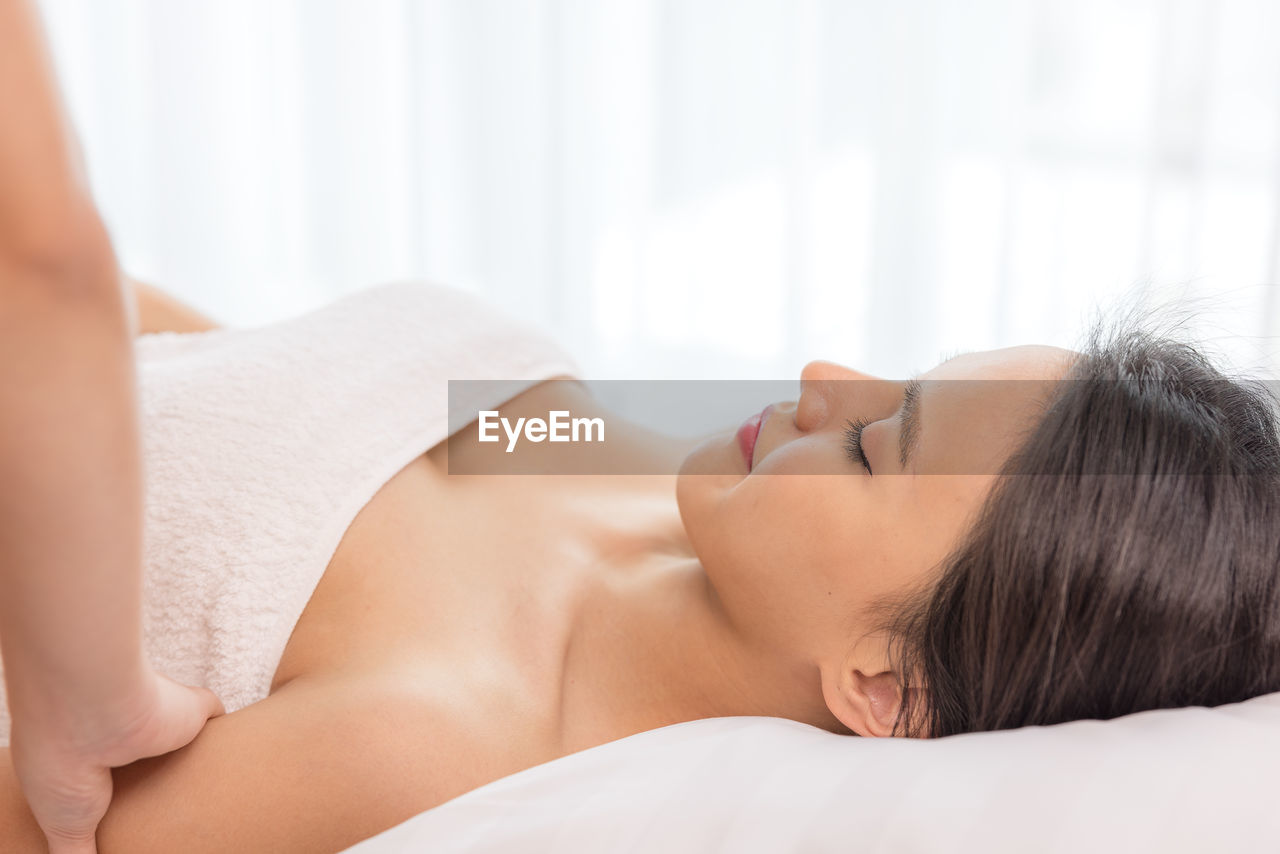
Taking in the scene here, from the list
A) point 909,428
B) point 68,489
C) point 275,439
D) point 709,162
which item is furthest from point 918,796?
point 709,162

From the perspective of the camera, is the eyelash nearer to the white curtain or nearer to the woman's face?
the woman's face

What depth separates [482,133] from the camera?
8.14 ft

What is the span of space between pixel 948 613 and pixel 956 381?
21 cm

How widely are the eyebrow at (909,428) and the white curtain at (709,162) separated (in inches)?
39.2

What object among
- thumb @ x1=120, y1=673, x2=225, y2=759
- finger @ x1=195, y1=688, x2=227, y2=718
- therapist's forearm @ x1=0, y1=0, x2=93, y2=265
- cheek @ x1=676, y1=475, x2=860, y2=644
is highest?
therapist's forearm @ x1=0, y1=0, x2=93, y2=265

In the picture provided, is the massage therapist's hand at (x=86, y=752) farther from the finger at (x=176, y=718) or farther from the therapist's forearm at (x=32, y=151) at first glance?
the therapist's forearm at (x=32, y=151)

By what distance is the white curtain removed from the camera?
6.23ft

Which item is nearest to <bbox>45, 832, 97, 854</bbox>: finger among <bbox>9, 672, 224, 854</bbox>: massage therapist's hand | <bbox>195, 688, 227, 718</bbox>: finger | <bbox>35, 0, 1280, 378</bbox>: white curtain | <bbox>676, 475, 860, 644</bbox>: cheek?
<bbox>9, 672, 224, 854</bbox>: massage therapist's hand

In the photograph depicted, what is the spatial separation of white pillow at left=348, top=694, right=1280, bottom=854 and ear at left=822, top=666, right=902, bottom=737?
0.12 meters

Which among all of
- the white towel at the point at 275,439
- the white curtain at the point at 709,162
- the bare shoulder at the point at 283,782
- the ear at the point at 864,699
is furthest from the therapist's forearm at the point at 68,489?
the white curtain at the point at 709,162

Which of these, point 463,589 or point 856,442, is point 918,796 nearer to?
point 856,442

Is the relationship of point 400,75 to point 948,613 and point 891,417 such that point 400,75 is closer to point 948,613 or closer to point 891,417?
point 891,417

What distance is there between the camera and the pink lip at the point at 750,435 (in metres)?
0.98

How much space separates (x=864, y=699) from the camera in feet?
2.74
